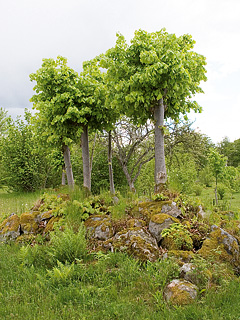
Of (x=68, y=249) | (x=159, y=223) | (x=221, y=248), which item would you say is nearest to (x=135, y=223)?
(x=159, y=223)

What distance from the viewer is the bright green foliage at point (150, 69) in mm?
7051

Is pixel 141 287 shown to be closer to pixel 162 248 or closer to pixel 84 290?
pixel 84 290

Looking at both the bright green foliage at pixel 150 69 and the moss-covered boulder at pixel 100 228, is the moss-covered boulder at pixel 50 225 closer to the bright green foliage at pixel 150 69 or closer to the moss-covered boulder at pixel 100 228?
the moss-covered boulder at pixel 100 228

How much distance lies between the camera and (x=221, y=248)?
521 centimetres

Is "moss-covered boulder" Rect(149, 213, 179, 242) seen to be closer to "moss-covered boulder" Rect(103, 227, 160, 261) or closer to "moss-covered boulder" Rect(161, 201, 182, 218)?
→ "moss-covered boulder" Rect(103, 227, 160, 261)

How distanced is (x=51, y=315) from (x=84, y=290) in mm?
636

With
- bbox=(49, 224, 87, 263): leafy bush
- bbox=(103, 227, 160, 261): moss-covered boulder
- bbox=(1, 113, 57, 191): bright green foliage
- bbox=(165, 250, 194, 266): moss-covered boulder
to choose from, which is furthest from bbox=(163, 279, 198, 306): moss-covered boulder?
bbox=(1, 113, 57, 191): bright green foliage

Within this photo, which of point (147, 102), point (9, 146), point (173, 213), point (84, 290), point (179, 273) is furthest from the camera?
point (9, 146)

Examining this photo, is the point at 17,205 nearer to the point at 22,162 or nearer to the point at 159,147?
the point at 159,147

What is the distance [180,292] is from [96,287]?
1.37m

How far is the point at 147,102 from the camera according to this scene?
26.3 feet

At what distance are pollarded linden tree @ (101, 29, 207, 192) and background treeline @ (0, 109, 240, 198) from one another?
273cm

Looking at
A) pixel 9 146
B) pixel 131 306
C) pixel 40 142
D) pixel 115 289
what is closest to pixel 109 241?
pixel 115 289

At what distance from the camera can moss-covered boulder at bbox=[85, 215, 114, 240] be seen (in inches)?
239
